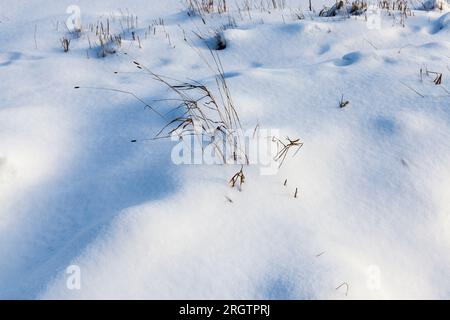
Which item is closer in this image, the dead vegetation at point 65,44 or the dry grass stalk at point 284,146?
the dry grass stalk at point 284,146

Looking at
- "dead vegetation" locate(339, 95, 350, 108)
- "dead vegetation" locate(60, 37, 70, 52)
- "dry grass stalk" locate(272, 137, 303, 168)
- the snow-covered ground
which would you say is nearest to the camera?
the snow-covered ground

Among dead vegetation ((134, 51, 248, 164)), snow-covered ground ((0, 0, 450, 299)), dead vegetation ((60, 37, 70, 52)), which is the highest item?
dead vegetation ((60, 37, 70, 52))

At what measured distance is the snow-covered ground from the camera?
5.89ft

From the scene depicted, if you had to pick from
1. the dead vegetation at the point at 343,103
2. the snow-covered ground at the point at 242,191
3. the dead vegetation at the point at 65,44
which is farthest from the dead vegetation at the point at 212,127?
the dead vegetation at the point at 65,44

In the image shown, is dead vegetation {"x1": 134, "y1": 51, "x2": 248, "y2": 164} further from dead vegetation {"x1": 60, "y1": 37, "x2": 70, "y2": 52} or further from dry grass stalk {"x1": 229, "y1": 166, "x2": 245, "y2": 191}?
dead vegetation {"x1": 60, "y1": 37, "x2": 70, "y2": 52}

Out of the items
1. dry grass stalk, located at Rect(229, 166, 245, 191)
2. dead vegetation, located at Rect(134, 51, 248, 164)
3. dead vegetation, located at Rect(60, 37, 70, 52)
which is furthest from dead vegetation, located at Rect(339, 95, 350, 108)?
dead vegetation, located at Rect(60, 37, 70, 52)

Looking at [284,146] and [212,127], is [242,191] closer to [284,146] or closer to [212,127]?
[284,146]

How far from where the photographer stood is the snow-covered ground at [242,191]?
5.89 feet

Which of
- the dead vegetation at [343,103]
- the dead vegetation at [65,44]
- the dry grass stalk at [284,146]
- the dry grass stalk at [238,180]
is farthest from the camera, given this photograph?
the dead vegetation at [65,44]

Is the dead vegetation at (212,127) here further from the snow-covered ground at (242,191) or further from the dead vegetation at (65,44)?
the dead vegetation at (65,44)

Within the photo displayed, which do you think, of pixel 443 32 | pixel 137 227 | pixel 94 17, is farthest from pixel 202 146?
pixel 94 17
